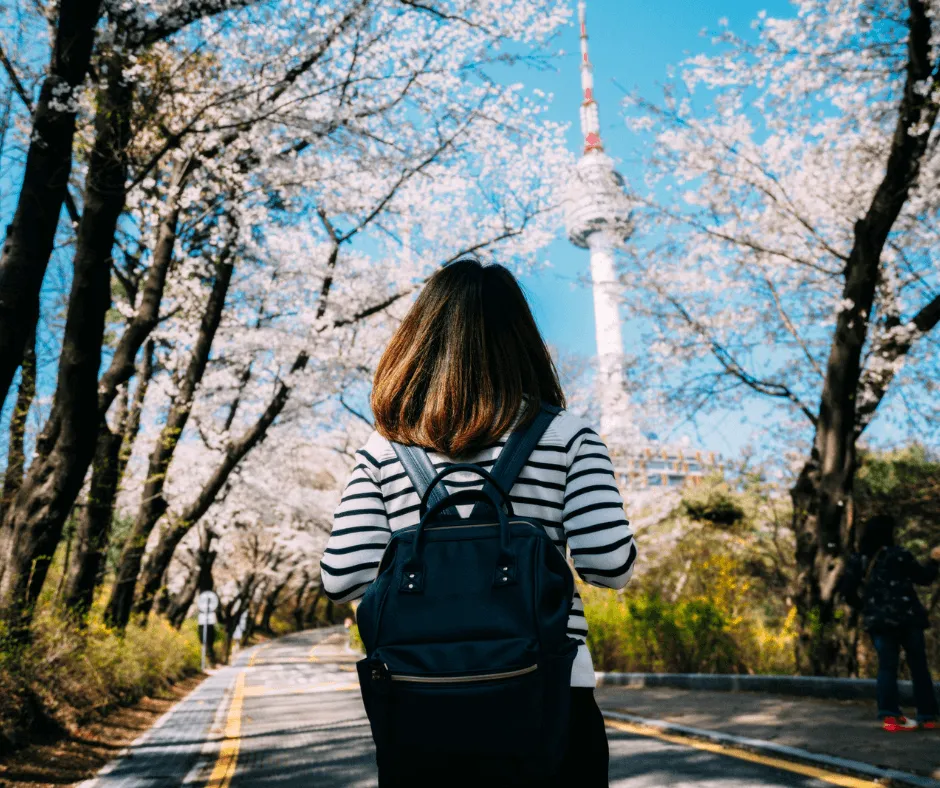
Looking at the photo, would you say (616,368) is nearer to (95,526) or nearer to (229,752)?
(95,526)

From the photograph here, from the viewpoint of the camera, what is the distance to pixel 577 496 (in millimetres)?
1591

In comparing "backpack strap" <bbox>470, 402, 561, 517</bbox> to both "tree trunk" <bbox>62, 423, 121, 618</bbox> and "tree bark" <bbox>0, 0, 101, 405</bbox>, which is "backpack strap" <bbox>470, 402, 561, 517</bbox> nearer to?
"tree bark" <bbox>0, 0, 101, 405</bbox>

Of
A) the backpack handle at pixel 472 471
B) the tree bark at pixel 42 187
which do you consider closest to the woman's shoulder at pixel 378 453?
the backpack handle at pixel 472 471

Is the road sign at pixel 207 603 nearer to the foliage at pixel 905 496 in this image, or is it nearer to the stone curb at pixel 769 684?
the stone curb at pixel 769 684

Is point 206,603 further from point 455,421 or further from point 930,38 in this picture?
point 455,421

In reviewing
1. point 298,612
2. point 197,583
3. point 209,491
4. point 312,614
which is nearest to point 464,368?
point 209,491

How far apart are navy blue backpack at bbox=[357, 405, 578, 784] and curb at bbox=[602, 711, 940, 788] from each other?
151 inches

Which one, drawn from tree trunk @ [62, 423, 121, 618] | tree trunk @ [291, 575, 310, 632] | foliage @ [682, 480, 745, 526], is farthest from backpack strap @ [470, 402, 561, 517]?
tree trunk @ [291, 575, 310, 632]

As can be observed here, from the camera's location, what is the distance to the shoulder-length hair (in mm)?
1646

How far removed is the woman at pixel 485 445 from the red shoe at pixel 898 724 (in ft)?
17.5

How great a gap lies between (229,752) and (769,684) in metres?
5.73

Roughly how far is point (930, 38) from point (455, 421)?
974 cm

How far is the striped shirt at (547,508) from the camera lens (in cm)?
158

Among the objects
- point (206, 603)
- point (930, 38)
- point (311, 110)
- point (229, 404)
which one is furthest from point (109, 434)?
point (206, 603)
